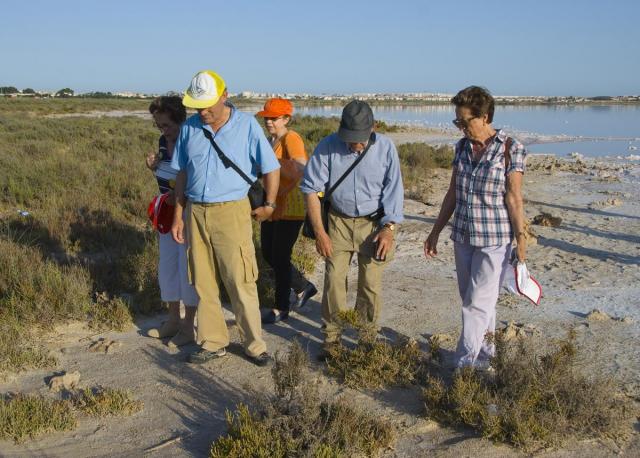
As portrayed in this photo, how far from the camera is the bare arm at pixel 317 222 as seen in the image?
4062 millimetres

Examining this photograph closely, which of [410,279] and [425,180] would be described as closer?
[410,279]

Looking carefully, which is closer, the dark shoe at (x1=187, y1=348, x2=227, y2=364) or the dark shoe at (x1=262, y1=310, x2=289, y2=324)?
the dark shoe at (x1=187, y1=348, x2=227, y2=364)

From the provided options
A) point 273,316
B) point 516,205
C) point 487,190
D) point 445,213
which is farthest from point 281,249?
point 516,205

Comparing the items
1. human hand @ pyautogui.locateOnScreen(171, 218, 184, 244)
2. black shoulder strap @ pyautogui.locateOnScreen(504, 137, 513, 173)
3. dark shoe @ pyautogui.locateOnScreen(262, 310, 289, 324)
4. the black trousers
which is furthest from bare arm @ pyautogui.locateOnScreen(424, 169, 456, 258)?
human hand @ pyautogui.locateOnScreen(171, 218, 184, 244)

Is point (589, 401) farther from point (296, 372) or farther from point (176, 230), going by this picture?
point (176, 230)

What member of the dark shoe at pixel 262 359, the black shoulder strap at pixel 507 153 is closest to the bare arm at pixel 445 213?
the black shoulder strap at pixel 507 153

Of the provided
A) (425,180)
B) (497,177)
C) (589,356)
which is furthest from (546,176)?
(497,177)

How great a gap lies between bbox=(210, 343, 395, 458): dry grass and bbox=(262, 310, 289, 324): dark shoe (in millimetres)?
1724

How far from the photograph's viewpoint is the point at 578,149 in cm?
2562

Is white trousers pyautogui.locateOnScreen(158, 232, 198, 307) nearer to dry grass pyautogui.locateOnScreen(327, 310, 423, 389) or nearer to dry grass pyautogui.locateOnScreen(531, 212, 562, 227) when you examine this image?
dry grass pyautogui.locateOnScreen(327, 310, 423, 389)

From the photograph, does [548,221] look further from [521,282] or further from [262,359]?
[262,359]

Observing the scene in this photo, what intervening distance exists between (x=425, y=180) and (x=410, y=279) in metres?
7.72

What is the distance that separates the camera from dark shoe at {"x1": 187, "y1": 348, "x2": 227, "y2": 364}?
4270 millimetres

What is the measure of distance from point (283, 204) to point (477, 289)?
180cm
